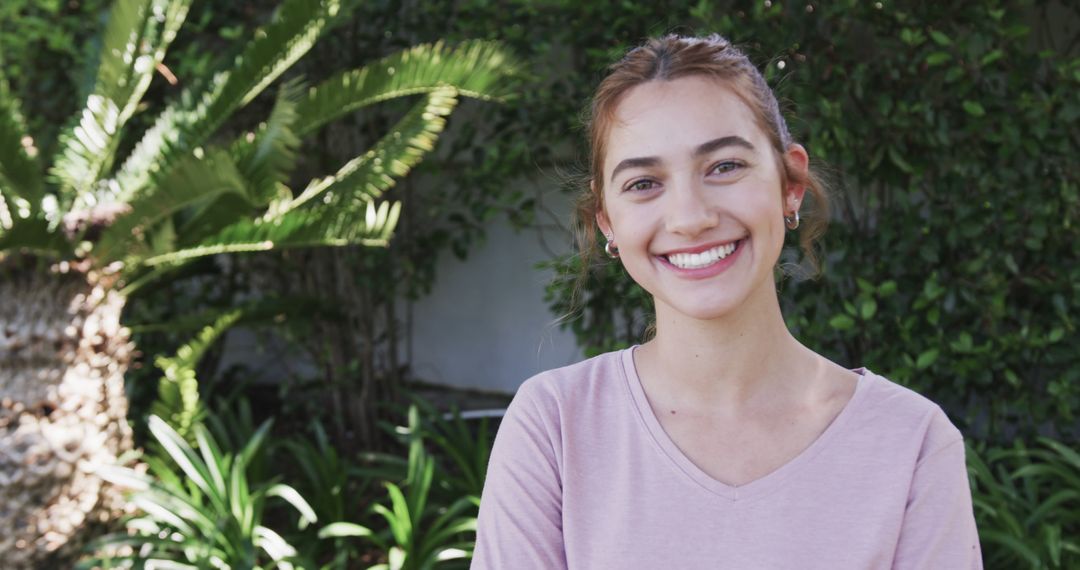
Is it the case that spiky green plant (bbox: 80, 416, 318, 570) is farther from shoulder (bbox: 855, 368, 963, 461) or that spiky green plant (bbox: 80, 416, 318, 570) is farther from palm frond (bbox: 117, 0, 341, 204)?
shoulder (bbox: 855, 368, 963, 461)

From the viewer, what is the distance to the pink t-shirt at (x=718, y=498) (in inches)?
58.3

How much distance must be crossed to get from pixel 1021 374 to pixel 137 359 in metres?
4.95

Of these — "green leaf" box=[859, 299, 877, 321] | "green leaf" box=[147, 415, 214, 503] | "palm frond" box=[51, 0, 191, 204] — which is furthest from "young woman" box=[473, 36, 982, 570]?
"palm frond" box=[51, 0, 191, 204]

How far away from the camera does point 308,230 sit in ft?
14.4

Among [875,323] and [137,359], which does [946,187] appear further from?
[137,359]

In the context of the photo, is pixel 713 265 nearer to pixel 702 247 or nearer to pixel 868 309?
pixel 702 247

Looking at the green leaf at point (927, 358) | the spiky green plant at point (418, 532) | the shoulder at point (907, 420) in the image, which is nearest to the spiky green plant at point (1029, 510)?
the green leaf at point (927, 358)

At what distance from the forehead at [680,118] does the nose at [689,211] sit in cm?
5

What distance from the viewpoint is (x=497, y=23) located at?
15.6 ft

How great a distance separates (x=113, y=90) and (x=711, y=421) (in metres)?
3.59

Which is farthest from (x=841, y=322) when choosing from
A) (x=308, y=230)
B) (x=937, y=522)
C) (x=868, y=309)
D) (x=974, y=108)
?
(x=937, y=522)

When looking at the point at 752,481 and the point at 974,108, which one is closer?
the point at 752,481

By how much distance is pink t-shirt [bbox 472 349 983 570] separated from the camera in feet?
4.86

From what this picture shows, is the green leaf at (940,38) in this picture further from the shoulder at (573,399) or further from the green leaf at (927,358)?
the shoulder at (573,399)
